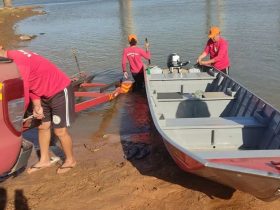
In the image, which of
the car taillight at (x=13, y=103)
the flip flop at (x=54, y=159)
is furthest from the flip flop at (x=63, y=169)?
the car taillight at (x=13, y=103)

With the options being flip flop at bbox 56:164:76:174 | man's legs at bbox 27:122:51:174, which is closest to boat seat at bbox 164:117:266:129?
flip flop at bbox 56:164:76:174

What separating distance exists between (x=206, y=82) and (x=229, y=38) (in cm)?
1360

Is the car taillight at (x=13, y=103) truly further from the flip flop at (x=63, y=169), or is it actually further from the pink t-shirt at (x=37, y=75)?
the flip flop at (x=63, y=169)

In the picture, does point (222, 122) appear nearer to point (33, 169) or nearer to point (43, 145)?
point (43, 145)

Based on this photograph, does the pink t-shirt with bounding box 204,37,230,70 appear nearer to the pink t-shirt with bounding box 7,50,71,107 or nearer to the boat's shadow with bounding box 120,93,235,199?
the boat's shadow with bounding box 120,93,235,199

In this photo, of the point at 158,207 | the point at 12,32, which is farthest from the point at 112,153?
the point at 12,32

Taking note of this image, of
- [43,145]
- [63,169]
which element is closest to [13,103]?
[43,145]

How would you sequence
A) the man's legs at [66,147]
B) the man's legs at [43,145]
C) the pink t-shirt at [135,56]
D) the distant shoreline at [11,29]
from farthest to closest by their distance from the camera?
the distant shoreline at [11,29] → the pink t-shirt at [135,56] → the man's legs at [43,145] → the man's legs at [66,147]

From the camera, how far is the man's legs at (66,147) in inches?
225

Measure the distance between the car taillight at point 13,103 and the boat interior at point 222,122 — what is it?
1.88 metres

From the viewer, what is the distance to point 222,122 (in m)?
6.09

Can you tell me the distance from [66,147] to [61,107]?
2.21 ft

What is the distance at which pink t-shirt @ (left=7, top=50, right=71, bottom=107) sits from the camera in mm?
4994

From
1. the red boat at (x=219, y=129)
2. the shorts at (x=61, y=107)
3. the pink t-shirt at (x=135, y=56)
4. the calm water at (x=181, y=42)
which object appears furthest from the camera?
the calm water at (x=181, y=42)
